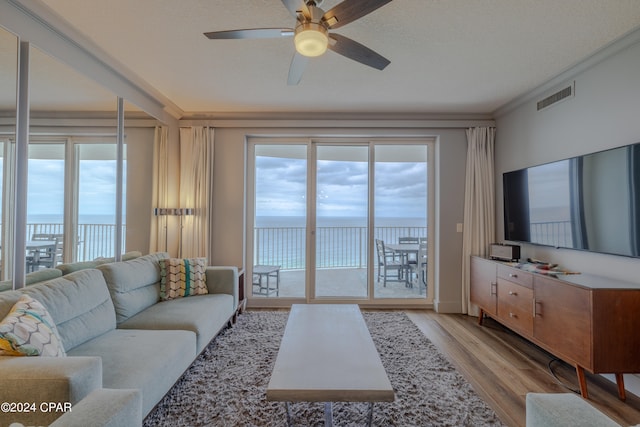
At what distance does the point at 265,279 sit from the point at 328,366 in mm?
2662

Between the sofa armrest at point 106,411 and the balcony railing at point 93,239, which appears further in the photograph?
the balcony railing at point 93,239

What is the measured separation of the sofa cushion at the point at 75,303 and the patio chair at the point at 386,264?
3123 mm

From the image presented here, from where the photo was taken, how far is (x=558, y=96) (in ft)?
9.18

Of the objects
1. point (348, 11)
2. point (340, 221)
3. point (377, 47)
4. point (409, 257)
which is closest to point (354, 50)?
point (348, 11)

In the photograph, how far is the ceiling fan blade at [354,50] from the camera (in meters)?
1.75

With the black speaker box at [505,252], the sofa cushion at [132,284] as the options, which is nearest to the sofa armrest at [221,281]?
the sofa cushion at [132,284]

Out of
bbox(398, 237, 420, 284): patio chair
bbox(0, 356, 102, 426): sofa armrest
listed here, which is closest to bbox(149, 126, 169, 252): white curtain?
bbox(0, 356, 102, 426): sofa armrest

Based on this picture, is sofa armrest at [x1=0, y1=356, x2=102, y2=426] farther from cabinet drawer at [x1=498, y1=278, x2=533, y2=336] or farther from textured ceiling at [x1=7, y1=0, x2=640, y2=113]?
cabinet drawer at [x1=498, y1=278, x2=533, y2=336]

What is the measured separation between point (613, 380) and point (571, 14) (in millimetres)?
2782

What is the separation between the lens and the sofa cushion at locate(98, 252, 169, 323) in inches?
90.6

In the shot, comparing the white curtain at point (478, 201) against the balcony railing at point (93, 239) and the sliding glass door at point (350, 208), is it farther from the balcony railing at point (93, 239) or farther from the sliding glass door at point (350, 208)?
the balcony railing at point (93, 239)

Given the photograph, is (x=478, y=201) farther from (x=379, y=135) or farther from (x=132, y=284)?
(x=132, y=284)

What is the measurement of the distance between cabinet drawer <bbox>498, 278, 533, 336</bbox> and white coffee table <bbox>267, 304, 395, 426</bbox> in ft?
5.29

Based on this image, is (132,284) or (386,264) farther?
(386,264)
